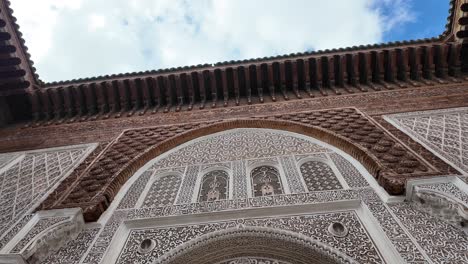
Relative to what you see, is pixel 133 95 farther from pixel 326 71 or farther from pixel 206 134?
pixel 326 71

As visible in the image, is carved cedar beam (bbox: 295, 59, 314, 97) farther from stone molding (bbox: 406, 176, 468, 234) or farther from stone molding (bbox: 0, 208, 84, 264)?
stone molding (bbox: 0, 208, 84, 264)

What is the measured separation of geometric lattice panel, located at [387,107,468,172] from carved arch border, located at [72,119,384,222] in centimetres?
50

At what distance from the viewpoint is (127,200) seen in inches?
104

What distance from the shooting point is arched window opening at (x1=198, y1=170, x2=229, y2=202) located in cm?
263

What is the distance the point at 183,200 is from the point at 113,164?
80 centimetres

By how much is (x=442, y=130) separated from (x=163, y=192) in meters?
2.26

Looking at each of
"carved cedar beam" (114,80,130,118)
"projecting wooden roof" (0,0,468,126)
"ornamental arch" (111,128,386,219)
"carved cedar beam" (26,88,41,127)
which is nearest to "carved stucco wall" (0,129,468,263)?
"ornamental arch" (111,128,386,219)

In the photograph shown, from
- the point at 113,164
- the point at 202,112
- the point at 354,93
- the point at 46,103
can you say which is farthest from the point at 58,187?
the point at 354,93

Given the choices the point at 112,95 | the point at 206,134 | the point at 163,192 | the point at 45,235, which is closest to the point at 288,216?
the point at 163,192

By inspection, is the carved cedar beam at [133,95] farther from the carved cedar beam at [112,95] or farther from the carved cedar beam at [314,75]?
the carved cedar beam at [314,75]

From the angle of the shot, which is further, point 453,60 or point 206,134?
point 453,60

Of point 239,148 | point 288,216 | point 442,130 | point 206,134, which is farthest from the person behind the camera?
point 206,134

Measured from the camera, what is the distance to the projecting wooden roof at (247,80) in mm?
4422

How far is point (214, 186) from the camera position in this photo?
2773 millimetres
